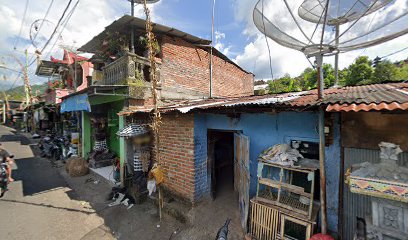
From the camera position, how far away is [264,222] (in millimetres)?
3521

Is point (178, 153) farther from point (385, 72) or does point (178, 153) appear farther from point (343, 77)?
point (343, 77)

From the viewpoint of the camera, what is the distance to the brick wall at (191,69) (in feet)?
26.0

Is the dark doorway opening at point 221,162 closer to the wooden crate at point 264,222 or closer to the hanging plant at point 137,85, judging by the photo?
the wooden crate at point 264,222

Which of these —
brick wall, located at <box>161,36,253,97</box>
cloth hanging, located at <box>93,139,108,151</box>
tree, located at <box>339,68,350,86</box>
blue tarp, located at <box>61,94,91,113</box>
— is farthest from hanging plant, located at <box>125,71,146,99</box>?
tree, located at <box>339,68,350,86</box>

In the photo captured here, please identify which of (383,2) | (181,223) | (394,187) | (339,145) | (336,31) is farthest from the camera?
(181,223)

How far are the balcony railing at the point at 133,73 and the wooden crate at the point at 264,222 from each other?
5304 millimetres

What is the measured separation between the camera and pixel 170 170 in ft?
17.9

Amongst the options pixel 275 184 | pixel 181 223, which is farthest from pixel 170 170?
pixel 275 184

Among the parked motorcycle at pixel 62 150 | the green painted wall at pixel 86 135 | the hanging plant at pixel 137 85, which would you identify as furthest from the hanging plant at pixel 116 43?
the parked motorcycle at pixel 62 150

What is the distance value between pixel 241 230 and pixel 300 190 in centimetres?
166

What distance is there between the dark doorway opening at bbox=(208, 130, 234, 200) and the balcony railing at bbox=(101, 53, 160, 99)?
3.26 m

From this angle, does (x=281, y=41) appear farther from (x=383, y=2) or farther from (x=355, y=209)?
(x=355, y=209)

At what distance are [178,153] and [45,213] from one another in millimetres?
4491

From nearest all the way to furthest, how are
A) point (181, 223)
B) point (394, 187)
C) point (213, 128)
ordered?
point (394, 187), point (181, 223), point (213, 128)
